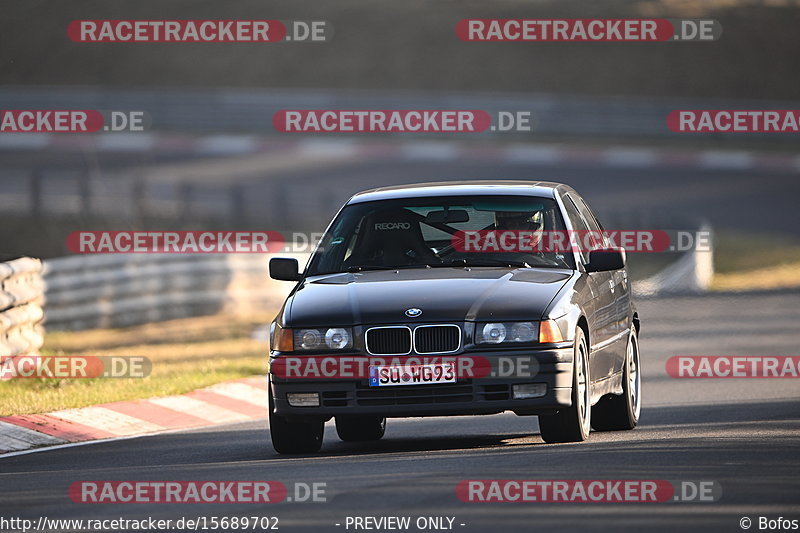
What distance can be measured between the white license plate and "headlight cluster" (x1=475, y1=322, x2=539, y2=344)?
0.25 meters

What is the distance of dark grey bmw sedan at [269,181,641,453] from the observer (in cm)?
900

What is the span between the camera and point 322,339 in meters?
9.13

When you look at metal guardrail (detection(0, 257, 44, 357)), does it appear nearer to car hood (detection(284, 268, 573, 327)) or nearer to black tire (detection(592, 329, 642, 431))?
car hood (detection(284, 268, 573, 327))

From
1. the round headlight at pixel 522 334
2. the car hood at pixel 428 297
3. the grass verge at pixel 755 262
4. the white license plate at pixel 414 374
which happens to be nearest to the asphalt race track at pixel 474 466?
the white license plate at pixel 414 374

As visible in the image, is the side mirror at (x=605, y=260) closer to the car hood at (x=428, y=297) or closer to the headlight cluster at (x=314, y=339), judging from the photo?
the car hood at (x=428, y=297)

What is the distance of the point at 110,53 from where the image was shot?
170 ft

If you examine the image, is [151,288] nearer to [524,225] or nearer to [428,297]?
[524,225]

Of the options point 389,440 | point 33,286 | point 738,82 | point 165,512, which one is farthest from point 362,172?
point 165,512

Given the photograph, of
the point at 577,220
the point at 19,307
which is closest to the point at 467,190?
the point at 577,220

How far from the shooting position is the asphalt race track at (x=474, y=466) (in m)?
6.88

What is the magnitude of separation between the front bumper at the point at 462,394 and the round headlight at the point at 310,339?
20 centimetres

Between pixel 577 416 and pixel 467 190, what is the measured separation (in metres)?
1.92

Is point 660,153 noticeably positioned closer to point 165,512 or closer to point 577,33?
point 577,33

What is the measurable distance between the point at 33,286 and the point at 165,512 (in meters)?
7.20
